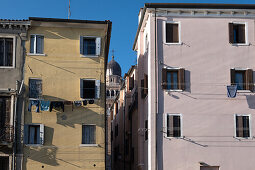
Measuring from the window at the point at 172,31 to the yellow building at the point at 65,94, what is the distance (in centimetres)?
446

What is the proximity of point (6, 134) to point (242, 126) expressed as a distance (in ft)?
55.9

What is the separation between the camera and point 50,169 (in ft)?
109

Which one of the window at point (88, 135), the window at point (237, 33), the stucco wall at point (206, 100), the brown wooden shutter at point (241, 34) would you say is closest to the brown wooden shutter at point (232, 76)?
the stucco wall at point (206, 100)

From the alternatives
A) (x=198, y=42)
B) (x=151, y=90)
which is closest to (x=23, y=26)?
(x=151, y=90)

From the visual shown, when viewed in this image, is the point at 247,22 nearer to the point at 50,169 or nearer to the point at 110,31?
the point at 110,31

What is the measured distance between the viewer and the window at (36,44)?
34938mm

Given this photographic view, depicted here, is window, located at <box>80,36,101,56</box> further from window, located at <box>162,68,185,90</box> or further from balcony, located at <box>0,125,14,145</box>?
balcony, located at <box>0,125,14,145</box>

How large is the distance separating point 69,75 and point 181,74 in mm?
8412

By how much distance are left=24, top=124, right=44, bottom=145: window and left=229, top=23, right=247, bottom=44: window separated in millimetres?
15614

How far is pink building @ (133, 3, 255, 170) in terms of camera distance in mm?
32906

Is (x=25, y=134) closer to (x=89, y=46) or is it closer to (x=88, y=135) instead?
(x=88, y=135)

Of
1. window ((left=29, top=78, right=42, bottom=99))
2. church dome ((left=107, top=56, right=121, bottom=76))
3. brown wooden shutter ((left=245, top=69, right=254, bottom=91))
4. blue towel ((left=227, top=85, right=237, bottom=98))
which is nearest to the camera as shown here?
blue towel ((left=227, top=85, right=237, bottom=98))

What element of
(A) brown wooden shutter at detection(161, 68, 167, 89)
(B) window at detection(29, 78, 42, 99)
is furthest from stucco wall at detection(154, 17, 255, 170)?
(B) window at detection(29, 78, 42, 99)

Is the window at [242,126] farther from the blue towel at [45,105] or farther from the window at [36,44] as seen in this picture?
the window at [36,44]
